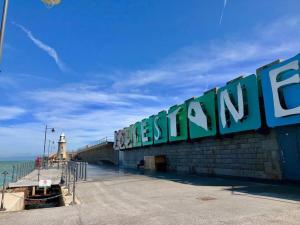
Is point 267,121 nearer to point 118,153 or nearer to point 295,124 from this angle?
point 295,124

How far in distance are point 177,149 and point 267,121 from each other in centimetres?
1334

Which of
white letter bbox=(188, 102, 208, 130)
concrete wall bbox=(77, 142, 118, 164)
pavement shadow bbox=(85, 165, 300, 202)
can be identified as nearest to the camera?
pavement shadow bbox=(85, 165, 300, 202)

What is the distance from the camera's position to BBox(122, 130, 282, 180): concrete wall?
51.9ft

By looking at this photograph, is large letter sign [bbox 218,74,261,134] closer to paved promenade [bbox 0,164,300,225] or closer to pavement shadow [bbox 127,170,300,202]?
pavement shadow [bbox 127,170,300,202]

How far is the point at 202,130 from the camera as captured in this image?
22.2m

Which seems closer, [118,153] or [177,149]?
[177,149]

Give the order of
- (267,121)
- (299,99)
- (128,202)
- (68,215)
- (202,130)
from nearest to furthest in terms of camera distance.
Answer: (68,215)
(128,202)
(299,99)
(267,121)
(202,130)

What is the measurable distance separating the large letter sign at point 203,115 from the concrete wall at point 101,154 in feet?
115

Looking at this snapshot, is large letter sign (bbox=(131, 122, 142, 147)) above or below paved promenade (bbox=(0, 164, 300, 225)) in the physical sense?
above

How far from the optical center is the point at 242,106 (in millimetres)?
17391

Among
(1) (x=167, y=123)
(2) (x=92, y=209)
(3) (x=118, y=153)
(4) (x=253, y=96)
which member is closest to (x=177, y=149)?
(1) (x=167, y=123)

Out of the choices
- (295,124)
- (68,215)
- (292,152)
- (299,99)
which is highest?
(299,99)

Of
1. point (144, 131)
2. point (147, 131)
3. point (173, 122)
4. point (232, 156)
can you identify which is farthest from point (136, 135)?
point (232, 156)

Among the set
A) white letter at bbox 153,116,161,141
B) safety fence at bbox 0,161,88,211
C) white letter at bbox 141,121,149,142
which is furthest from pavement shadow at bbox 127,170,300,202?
white letter at bbox 141,121,149,142
